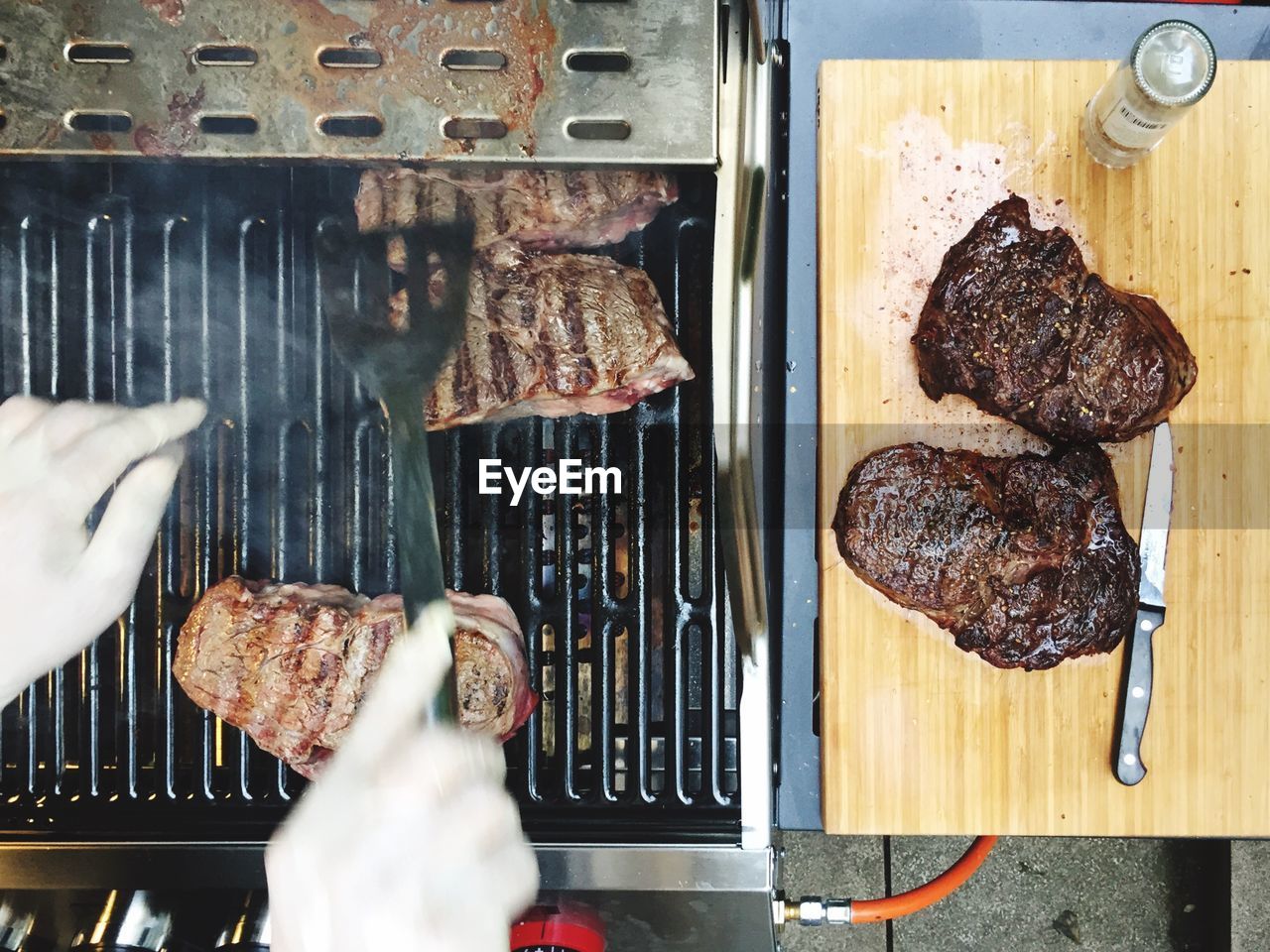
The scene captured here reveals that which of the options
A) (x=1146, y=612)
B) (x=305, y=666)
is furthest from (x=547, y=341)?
(x=1146, y=612)

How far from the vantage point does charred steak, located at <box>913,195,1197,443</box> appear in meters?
1.62

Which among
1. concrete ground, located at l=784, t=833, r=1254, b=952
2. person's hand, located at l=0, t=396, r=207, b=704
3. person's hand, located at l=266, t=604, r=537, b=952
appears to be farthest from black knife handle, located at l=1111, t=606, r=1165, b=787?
person's hand, located at l=0, t=396, r=207, b=704

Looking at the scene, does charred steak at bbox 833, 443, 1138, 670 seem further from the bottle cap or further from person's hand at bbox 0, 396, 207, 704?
person's hand at bbox 0, 396, 207, 704

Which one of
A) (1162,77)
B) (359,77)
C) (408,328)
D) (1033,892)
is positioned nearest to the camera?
(359,77)

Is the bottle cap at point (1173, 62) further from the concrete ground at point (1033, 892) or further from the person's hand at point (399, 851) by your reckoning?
the concrete ground at point (1033, 892)

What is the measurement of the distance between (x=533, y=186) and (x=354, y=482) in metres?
0.67

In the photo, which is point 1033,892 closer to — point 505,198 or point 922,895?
point 922,895

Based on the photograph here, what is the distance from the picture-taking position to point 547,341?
1639 millimetres

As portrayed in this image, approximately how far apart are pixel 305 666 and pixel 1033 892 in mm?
2077

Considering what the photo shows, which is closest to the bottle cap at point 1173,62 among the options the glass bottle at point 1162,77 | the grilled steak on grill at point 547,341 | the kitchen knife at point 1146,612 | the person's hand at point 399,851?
the glass bottle at point 1162,77

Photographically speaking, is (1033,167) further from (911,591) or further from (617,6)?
(617,6)

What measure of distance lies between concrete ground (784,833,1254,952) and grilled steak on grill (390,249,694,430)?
1.56 m

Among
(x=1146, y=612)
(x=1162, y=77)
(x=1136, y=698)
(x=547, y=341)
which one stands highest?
(x=1162, y=77)

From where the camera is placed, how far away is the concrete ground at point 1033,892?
242cm
